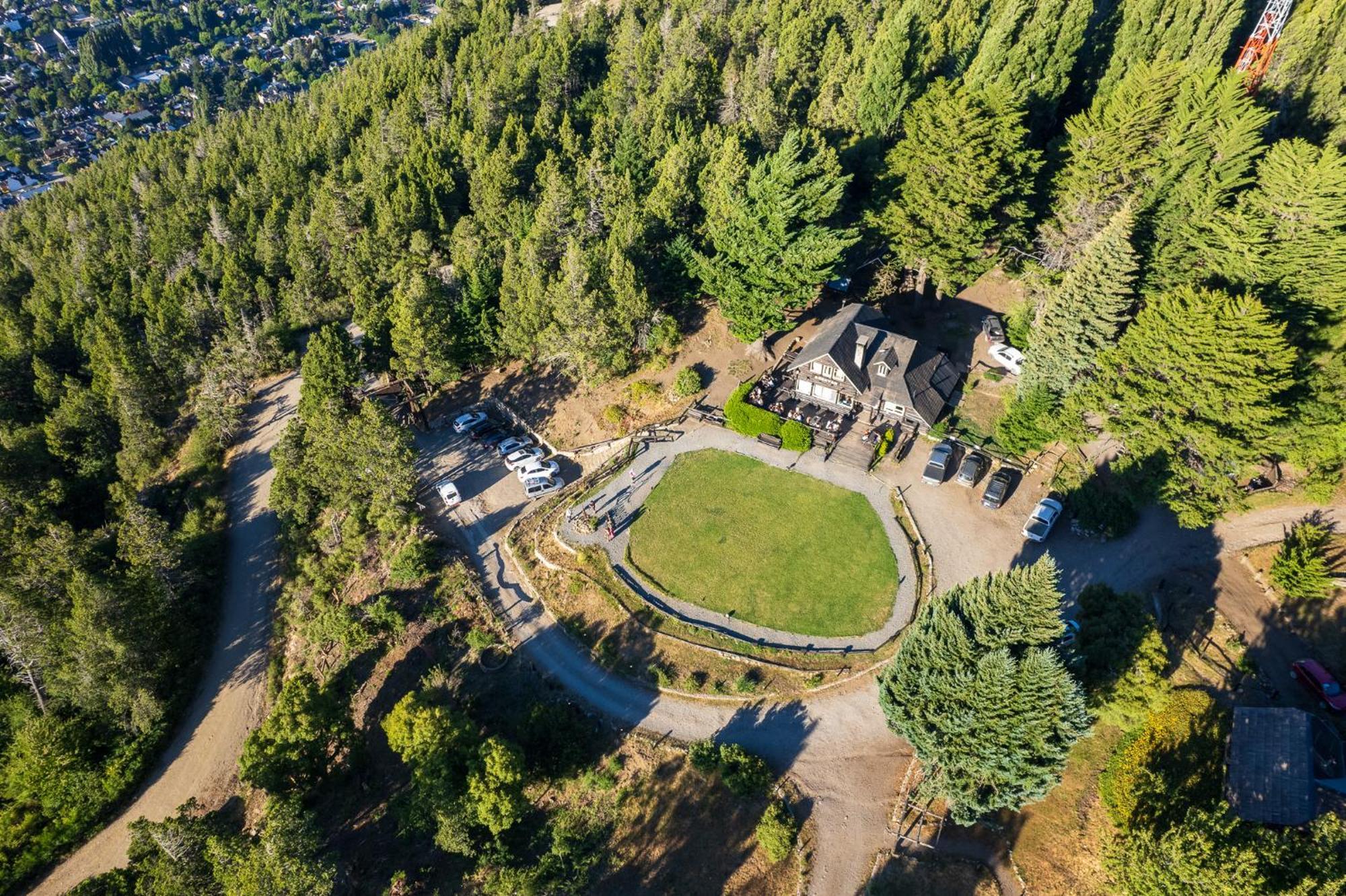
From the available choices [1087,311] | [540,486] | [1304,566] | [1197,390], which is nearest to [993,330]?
[1087,311]

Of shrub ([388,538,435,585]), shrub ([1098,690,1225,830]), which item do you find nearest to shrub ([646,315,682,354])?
shrub ([388,538,435,585])

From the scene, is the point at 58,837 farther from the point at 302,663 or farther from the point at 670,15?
the point at 670,15

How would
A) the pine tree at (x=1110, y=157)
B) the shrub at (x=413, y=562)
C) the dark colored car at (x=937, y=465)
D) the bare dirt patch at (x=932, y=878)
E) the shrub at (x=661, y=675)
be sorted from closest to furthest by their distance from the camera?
1. the bare dirt patch at (x=932, y=878)
2. the shrub at (x=661, y=675)
3. the shrub at (x=413, y=562)
4. the dark colored car at (x=937, y=465)
5. the pine tree at (x=1110, y=157)

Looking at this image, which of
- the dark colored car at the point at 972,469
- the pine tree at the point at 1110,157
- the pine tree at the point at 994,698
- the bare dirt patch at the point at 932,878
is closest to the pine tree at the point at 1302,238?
the pine tree at the point at 1110,157

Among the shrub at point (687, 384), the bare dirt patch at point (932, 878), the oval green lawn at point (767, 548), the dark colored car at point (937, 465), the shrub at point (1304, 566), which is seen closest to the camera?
the bare dirt patch at point (932, 878)

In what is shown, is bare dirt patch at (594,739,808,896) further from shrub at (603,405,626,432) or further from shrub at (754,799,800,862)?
shrub at (603,405,626,432)

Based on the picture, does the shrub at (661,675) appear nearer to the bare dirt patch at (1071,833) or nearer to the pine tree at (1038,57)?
the bare dirt patch at (1071,833)

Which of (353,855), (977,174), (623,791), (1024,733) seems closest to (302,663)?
(353,855)
